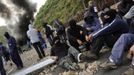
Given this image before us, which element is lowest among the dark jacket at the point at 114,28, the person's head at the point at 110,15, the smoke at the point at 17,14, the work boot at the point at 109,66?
the work boot at the point at 109,66

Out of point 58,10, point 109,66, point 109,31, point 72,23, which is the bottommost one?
point 109,66

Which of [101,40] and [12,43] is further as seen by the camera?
[12,43]

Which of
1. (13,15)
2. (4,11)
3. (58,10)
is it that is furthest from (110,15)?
(13,15)

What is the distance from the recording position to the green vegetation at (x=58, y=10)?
42875 mm

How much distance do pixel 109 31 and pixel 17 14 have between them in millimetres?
51676

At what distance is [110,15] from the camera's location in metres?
12.6

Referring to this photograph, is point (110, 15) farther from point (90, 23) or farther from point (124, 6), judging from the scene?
point (124, 6)

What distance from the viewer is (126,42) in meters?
10.9

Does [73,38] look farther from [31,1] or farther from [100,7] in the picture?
[31,1]

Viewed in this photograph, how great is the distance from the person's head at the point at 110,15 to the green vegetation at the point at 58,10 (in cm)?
2832

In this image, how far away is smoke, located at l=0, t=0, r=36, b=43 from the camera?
199 feet

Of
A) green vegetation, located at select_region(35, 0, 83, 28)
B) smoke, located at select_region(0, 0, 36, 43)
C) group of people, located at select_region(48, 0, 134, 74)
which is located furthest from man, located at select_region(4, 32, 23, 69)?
smoke, located at select_region(0, 0, 36, 43)

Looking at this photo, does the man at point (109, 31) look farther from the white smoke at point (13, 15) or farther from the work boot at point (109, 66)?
the white smoke at point (13, 15)

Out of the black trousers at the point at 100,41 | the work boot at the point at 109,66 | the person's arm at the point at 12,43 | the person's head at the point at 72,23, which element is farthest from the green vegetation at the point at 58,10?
the work boot at the point at 109,66
